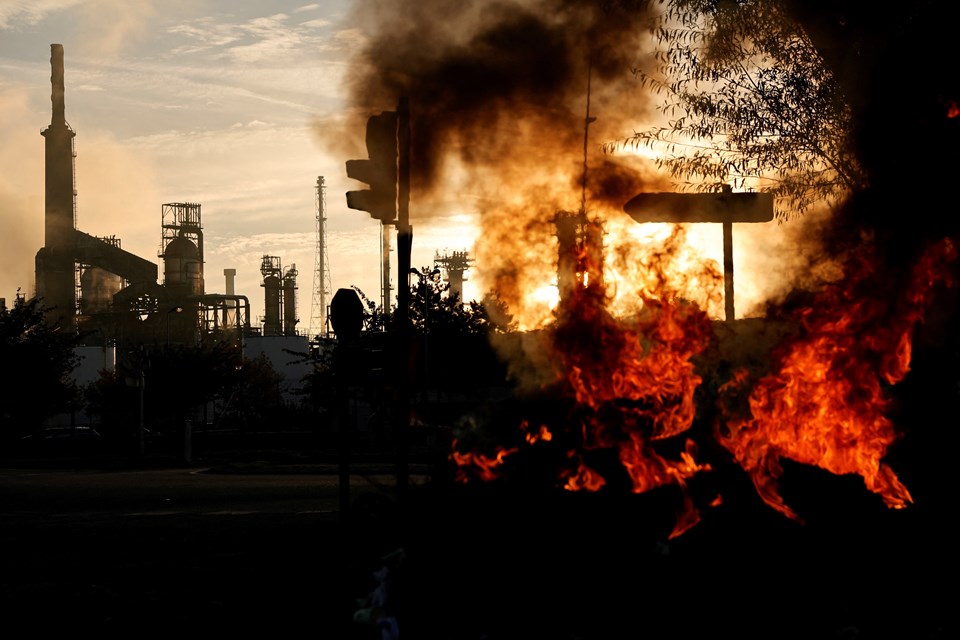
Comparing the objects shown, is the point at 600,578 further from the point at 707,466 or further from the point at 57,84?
the point at 57,84

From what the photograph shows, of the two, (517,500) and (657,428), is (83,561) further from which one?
(657,428)

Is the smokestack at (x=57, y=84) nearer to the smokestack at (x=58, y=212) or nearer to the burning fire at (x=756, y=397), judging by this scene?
the smokestack at (x=58, y=212)

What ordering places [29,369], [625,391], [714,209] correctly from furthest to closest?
[29,369] → [714,209] → [625,391]

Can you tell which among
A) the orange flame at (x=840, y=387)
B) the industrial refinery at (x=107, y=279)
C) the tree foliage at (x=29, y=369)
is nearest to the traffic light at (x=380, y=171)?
the orange flame at (x=840, y=387)

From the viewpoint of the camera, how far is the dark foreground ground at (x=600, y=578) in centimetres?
552

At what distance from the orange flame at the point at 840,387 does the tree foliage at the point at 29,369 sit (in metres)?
38.8

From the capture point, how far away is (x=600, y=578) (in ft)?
18.6

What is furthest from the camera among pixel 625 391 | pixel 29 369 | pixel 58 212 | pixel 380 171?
pixel 58 212

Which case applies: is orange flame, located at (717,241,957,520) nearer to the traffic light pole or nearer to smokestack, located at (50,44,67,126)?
the traffic light pole

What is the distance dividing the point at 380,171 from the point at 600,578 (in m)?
3.22

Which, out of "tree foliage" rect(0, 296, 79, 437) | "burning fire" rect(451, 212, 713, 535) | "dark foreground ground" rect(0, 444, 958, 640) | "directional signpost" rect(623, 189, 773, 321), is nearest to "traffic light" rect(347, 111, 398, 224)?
"burning fire" rect(451, 212, 713, 535)

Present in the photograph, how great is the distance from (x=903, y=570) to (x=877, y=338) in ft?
4.92

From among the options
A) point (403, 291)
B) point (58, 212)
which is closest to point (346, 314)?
point (403, 291)

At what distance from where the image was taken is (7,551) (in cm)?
1038
